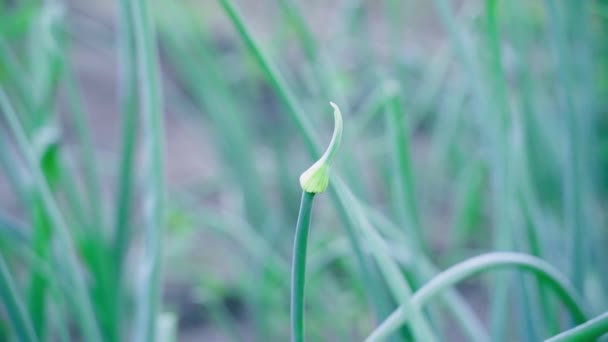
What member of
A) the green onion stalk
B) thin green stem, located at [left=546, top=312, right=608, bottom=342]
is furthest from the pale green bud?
thin green stem, located at [left=546, top=312, right=608, bottom=342]

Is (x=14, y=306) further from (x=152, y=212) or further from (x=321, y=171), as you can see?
(x=321, y=171)

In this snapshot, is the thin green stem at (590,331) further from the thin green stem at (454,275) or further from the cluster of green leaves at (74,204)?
the cluster of green leaves at (74,204)

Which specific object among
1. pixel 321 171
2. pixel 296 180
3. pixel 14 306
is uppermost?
pixel 321 171

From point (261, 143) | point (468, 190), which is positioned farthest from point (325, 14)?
point (468, 190)

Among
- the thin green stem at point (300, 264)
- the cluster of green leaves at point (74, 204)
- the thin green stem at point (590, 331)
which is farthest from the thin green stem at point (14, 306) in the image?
the thin green stem at point (590, 331)

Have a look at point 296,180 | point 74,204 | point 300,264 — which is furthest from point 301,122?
point 296,180

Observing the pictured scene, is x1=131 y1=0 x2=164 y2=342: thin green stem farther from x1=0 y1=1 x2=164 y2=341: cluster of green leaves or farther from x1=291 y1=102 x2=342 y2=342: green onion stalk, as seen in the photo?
x1=291 y1=102 x2=342 y2=342: green onion stalk
